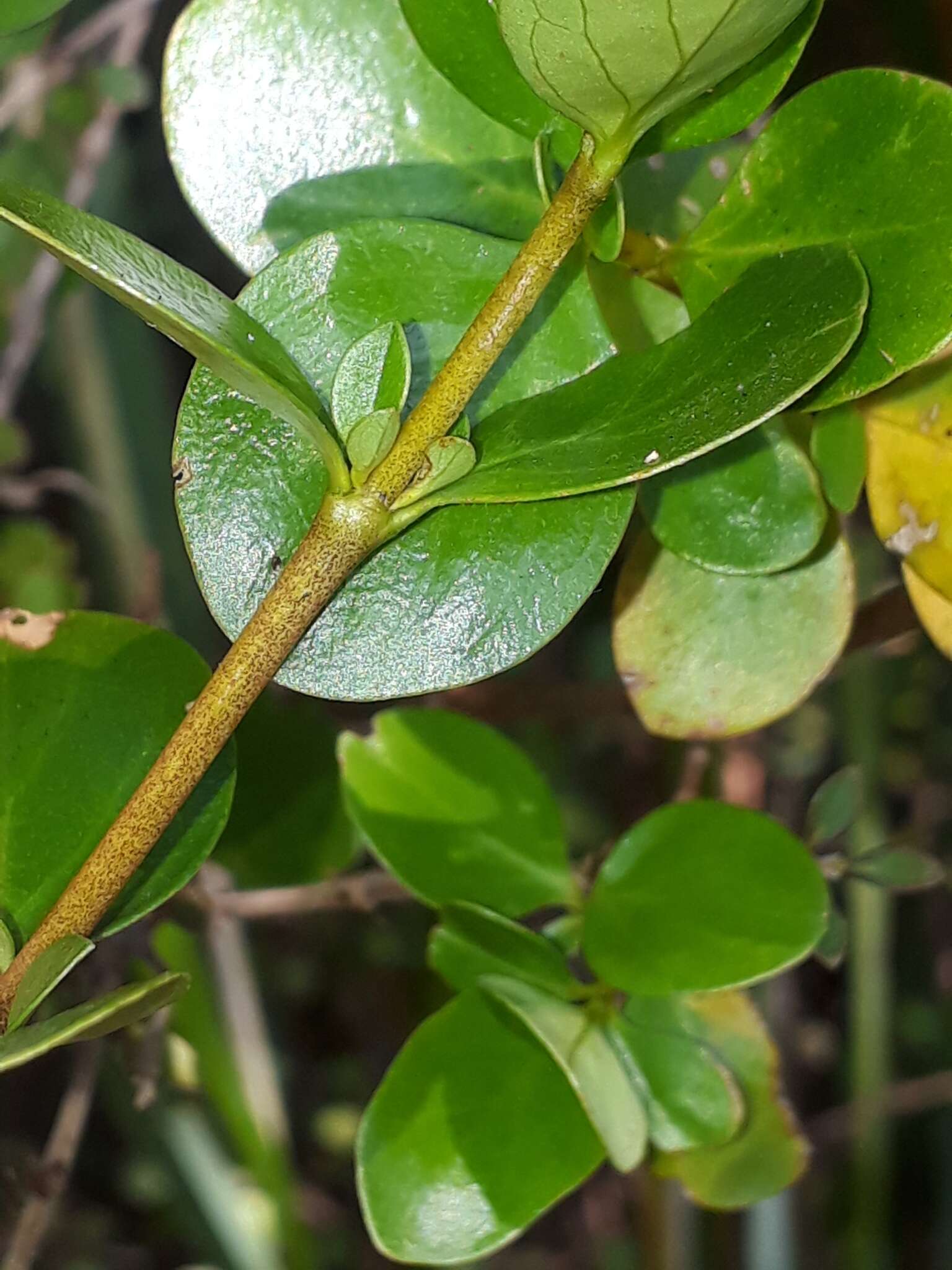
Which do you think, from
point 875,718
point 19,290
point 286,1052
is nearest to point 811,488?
point 875,718

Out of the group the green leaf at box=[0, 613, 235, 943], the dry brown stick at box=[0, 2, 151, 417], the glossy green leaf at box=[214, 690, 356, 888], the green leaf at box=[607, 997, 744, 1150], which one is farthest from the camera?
the dry brown stick at box=[0, 2, 151, 417]

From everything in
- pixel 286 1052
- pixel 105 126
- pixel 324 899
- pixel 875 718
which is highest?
pixel 105 126

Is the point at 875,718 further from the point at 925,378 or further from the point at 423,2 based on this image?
the point at 423,2

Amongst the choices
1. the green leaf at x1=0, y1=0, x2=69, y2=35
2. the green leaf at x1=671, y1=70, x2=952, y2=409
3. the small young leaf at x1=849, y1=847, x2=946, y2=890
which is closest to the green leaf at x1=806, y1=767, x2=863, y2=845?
the small young leaf at x1=849, y1=847, x2=946, y2=890

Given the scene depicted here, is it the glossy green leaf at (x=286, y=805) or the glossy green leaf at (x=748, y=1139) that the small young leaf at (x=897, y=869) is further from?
the glossy green leaf at (x=286, y=805)

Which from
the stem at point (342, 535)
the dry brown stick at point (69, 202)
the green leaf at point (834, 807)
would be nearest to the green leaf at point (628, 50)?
the stem at point (342, 535)

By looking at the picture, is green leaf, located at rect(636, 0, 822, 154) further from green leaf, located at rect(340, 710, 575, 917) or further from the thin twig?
the thin twig
